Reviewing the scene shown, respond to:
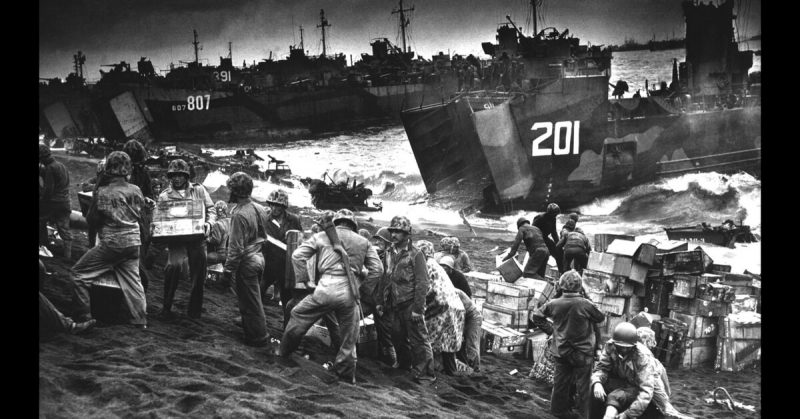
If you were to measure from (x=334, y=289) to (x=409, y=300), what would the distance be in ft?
2.98

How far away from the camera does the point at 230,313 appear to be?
22.4 ft

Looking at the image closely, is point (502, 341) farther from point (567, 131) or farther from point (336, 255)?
point (567, 131)

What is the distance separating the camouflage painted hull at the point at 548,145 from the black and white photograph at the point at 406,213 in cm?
3

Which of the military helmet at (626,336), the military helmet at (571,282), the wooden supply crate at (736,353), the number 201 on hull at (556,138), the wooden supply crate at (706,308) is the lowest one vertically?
the wooden supply crate at (736,353)

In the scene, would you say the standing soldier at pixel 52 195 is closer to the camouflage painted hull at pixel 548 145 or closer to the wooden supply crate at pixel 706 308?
the camouflage painted hull at pixel 548 145

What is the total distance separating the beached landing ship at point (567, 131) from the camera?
10102 millimetres

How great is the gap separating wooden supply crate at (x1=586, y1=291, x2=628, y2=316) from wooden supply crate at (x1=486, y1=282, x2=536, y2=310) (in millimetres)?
700

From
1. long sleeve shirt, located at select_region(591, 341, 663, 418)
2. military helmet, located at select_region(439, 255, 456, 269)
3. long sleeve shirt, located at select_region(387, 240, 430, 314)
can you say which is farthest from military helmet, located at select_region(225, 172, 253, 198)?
long sleeve shirt, located at select_region(591, 341, 663, 418)

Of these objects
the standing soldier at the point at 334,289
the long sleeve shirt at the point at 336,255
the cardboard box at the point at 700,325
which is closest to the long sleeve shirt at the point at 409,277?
the long sleeve shirt at the point at 336,255

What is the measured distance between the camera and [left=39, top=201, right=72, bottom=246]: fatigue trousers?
6469 millimetres

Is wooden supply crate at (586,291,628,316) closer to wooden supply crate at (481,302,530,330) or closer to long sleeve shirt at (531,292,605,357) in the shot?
wooden supply crate at (481,302,530,330)

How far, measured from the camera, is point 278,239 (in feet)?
22.1

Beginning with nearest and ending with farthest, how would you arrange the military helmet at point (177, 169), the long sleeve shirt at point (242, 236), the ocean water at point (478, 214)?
the long sleeve shirt at point (242, 236) → the military helmet at point (177, 169) → the ocean water at point (478, 214)
